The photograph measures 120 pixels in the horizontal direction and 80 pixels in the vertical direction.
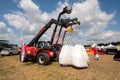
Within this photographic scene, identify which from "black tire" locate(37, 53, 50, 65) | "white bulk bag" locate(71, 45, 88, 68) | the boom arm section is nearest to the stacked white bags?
"white bulk bag" locate(71, 45, 88, 68)

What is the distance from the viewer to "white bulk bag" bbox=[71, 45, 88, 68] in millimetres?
12844

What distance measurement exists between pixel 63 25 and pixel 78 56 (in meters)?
4.11

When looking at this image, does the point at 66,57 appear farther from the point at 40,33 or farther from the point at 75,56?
the point at 40,33

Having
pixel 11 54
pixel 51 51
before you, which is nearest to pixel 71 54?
pixel 51 51

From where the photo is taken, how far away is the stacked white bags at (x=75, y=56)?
42.3ft

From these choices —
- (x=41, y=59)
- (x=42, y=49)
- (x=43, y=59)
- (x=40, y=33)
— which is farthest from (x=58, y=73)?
(x=40, y=33)

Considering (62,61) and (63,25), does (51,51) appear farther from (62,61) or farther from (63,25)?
(63,25)

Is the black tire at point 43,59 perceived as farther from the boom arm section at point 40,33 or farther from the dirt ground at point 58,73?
the boom arm section at point 40,33

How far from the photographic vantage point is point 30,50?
1619 centimetres

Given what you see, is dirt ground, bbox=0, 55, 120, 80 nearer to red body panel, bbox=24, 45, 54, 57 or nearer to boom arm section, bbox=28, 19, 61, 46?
red body panel, bbox=24, 45, 54, 57

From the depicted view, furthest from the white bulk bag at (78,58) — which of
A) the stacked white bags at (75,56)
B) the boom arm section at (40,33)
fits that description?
the boom arm section at (40,33)

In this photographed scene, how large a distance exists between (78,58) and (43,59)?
3443 mm

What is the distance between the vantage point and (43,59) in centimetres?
1486

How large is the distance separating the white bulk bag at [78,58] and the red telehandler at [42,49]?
2451 millimetres
